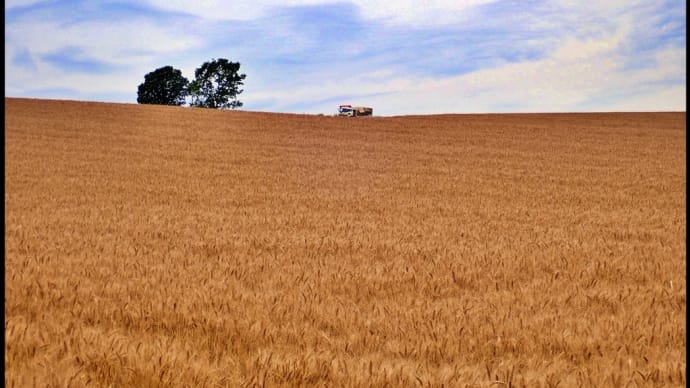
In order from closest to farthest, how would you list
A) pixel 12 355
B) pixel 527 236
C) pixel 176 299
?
pixel 12 355 → pixel 176 299 → pixel 527 236

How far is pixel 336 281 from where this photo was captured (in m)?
5.43

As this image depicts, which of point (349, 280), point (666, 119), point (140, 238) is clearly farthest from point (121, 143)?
point (666, 119)

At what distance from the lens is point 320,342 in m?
3.74

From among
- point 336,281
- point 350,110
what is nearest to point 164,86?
point 350,110

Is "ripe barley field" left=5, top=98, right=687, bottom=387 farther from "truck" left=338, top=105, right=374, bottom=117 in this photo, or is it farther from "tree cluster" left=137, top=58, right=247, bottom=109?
"tree cluster" left=137, top=58, right=247, bottom=109

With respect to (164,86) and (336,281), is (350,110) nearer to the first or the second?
(164,86)

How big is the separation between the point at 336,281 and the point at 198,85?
82833 mm

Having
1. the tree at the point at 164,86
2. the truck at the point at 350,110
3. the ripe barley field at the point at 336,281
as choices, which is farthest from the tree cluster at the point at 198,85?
the ripe barley field at the point at 336,281

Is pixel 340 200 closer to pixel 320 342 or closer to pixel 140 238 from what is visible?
pixel 140 238

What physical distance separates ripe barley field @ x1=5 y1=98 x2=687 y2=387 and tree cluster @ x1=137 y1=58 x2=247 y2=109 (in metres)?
68.5

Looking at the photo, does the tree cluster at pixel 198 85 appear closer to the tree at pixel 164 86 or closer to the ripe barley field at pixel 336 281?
the tree at pixel 164 86

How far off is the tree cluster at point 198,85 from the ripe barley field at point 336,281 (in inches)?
2696

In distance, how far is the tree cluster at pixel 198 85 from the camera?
84250 millimetres

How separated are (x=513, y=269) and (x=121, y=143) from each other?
23009mm
